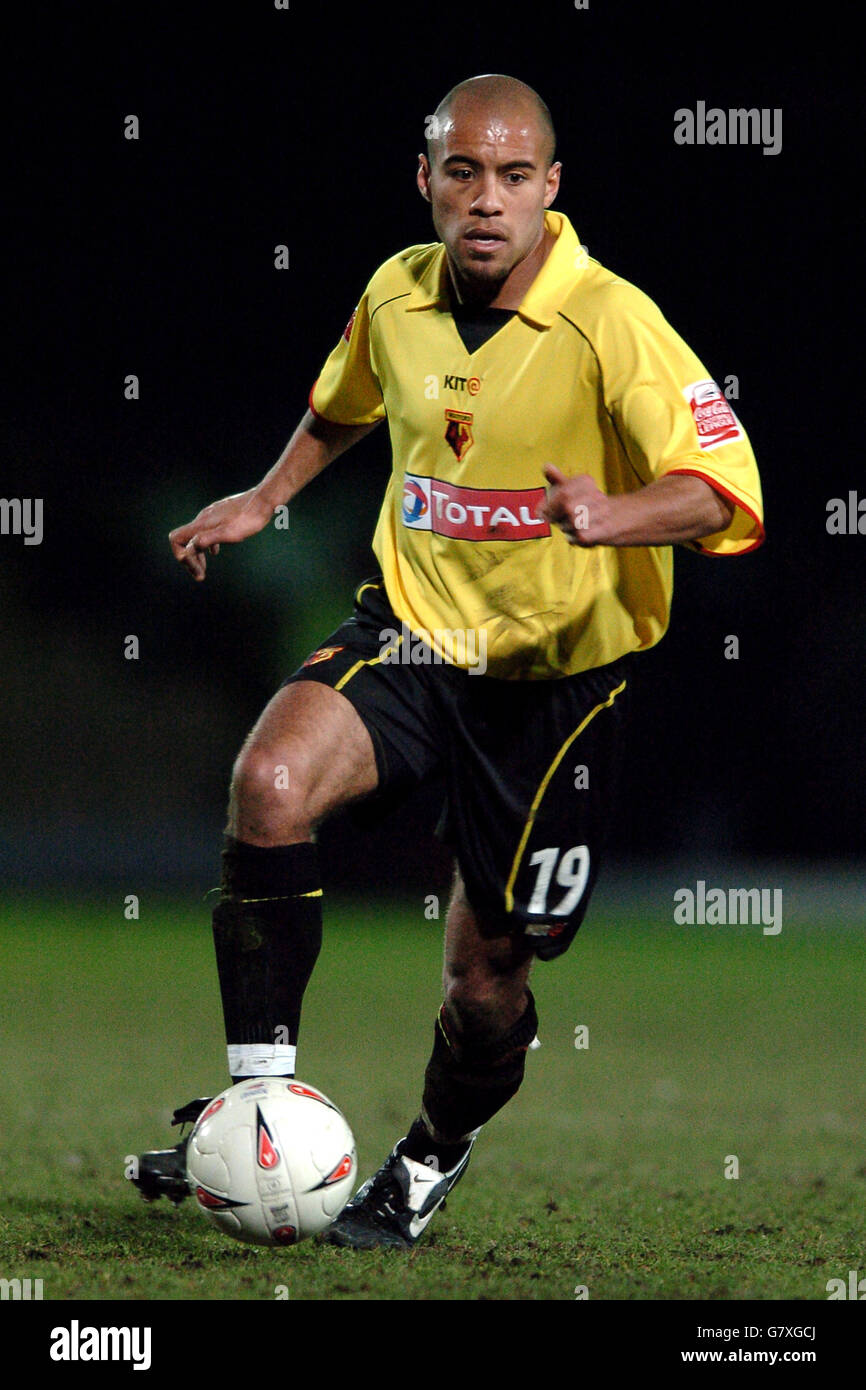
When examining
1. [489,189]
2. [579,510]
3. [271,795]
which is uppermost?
[489,189]

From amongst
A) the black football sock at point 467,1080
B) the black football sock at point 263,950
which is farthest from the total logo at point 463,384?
the black football sock at point 467,1080

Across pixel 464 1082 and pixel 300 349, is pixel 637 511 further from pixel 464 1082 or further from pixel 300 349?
pixel 300 349

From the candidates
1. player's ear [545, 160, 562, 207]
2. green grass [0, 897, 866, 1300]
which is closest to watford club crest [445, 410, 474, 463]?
player's ear [545, 160, 562, 207]

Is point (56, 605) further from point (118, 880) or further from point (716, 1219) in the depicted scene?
point (716, 1219)

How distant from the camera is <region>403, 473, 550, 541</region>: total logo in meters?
3.73

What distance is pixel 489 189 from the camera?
3.56m

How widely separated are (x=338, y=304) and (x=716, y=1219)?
40.1 feet

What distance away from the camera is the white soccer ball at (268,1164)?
317 cm

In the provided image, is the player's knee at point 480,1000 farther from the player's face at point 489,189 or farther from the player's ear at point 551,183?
the player's ear at point 551,183

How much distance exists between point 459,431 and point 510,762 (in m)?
0.78

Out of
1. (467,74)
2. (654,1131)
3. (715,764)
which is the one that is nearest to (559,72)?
→ (467,74)

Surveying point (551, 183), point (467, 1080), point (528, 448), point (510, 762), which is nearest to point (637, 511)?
point (528, 448)

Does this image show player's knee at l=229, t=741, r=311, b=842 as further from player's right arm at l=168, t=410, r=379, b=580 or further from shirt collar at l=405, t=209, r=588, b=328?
shirt collar at l=405, t=209, r=588, b=328

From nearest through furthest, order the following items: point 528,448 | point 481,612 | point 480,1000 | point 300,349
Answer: point 528,448
point 481,612
point 480,1000
point 300,349
